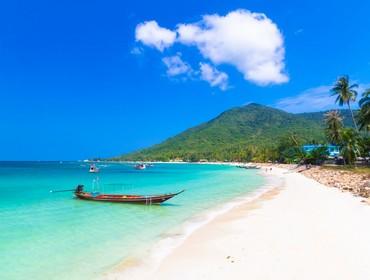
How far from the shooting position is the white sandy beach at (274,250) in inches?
344

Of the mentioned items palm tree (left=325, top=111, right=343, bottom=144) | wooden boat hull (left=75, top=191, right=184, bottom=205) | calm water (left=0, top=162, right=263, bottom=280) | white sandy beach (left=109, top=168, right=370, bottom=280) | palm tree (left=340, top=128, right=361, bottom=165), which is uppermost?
palm tree (left=325, top=111, right=343, bottom=144)

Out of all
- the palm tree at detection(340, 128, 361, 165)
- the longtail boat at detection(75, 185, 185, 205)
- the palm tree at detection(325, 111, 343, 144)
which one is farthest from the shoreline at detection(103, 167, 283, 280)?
the palm tree at detection(325, 111, 343, 144)

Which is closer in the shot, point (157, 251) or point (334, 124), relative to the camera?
point (157, 251)

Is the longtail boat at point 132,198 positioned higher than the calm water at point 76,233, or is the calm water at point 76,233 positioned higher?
the longtail boat at point 132,198

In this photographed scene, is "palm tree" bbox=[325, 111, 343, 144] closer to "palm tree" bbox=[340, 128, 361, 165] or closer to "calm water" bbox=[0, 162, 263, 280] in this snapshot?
"palm tree" bbox=[340, 128, 361, 165]

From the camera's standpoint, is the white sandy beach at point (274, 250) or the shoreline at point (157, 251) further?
the shoreline at point (157, 251)

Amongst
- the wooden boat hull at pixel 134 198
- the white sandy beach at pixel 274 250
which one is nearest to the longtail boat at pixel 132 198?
the wooden boat hull at pixel 134 198

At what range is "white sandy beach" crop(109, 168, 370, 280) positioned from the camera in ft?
28.7

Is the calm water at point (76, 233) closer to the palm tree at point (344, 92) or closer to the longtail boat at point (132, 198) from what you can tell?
the longtail boat at point (132, 198)

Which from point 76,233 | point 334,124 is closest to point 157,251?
point 76,233

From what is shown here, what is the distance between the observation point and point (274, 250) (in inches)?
423

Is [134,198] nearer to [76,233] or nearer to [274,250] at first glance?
[76,233]

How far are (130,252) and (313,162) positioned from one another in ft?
239

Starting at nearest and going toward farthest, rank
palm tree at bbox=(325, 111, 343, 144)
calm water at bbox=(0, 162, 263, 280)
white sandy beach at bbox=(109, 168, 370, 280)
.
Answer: white sandy beach at bbox=(109, 168, 370, 280) < calm water at bbox=(0, 162, 263, 280) < palm tree at bbox=(325, 111, 343, 144)
